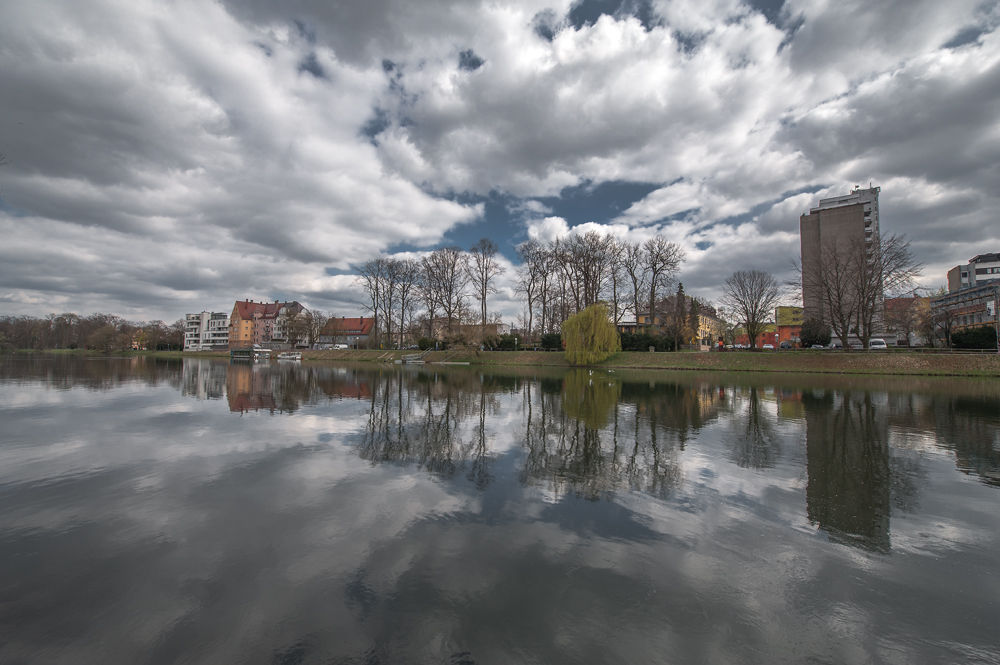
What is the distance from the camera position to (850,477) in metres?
7.56

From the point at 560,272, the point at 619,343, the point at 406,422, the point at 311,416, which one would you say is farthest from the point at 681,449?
the point at 560,272

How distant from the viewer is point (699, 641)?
3441 mm

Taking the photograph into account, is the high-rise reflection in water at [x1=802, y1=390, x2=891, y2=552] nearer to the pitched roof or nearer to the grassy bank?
the grassy bank

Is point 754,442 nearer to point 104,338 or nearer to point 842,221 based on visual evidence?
point 842,221

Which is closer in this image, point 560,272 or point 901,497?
point 901,497

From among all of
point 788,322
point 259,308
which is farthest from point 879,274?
point 259,308

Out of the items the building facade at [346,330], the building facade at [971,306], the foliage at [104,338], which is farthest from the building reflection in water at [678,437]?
the building facade at [346,330]

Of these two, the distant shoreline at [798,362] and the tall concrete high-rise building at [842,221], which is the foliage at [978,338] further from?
the tall concrete high-rise building at [842,221]

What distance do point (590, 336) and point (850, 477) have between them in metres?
35.2

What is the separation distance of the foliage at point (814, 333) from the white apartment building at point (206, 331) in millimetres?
130031

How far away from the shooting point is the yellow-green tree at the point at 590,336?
139 ft

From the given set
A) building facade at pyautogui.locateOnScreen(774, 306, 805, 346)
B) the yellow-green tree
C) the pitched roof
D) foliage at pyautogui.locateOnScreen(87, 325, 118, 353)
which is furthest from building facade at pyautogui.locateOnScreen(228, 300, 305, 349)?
building facade at pyautogui.locateOnScreen(774, 306, 805, 346)

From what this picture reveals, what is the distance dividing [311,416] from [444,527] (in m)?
9.91

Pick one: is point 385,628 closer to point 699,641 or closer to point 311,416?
point 699,641
